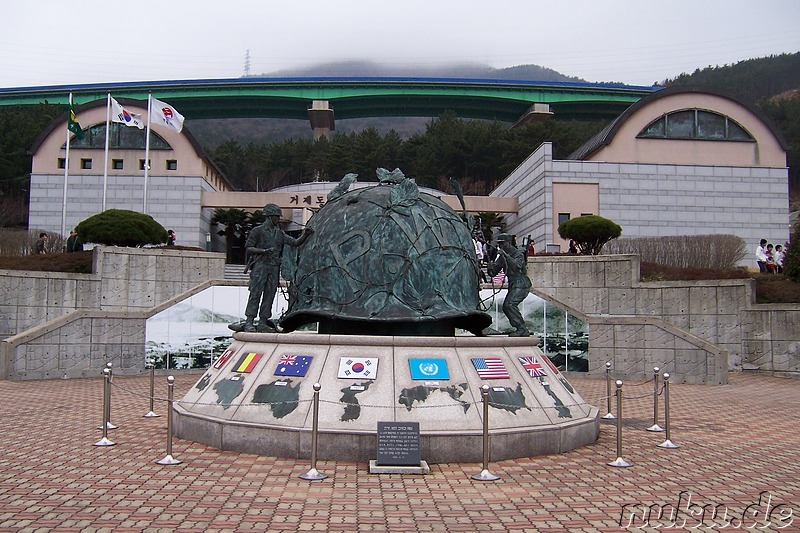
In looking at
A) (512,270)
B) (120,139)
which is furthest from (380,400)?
(120,139)

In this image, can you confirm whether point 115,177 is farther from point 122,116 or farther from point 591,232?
point 591,232

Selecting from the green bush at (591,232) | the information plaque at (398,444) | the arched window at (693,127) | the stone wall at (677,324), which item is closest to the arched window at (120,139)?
the green bush at (591,232)

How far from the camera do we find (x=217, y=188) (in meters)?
46.8

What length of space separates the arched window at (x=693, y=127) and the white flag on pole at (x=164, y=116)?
25016 mm

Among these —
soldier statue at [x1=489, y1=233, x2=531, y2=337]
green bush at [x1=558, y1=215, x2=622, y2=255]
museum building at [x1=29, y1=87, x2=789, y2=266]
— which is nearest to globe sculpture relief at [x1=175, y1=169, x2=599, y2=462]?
soldier statue at [x1=489, y1=233, x2=531, y2=337]

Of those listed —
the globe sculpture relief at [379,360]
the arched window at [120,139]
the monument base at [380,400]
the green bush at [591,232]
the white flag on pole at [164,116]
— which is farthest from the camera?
the arched window at [120,139]

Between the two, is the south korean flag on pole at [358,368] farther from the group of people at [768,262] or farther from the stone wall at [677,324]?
the group of people at [768,262]

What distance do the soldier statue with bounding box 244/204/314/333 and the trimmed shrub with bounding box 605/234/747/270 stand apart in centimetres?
2035

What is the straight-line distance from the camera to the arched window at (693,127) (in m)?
37.7

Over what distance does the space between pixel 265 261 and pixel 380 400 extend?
423 cm

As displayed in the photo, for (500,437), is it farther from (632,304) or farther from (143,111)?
(143,111)

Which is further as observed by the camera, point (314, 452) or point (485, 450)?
point (485, 450)

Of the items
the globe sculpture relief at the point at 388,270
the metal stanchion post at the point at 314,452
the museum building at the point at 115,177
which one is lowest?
the metal stanchion post at the point at 314,452

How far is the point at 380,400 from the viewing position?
9344 millimetres
